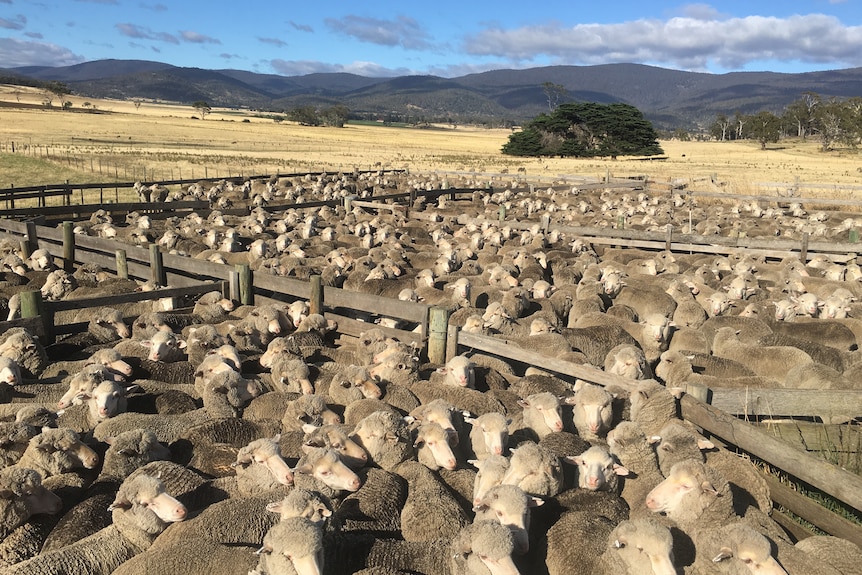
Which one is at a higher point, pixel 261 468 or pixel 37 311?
pixel 37 311

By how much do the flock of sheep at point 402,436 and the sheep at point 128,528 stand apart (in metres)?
0.01

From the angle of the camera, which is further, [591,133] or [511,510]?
[591,133]

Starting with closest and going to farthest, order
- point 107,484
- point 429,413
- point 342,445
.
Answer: point 107,484 < point 342,445 < point 429,413

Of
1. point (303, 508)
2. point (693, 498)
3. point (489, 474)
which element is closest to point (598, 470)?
point (693, 498)

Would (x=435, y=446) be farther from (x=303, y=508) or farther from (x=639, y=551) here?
Result: (x=639, y=551)

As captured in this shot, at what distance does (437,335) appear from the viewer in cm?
774

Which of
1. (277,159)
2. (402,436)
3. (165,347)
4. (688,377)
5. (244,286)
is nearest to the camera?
(402,436)

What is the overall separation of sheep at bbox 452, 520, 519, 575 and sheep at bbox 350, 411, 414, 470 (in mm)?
1369

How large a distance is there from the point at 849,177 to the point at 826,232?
26402 mm

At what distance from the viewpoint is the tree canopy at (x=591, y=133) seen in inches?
2657

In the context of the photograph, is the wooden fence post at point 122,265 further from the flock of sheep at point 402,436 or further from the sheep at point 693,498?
the sheep at point 693,498

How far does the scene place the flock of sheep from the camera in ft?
13.5

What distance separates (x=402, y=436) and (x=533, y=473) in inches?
45.7

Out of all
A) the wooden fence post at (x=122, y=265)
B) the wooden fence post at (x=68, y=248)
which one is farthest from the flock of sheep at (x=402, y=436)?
the wooden fence post at (x=68, y=248)
